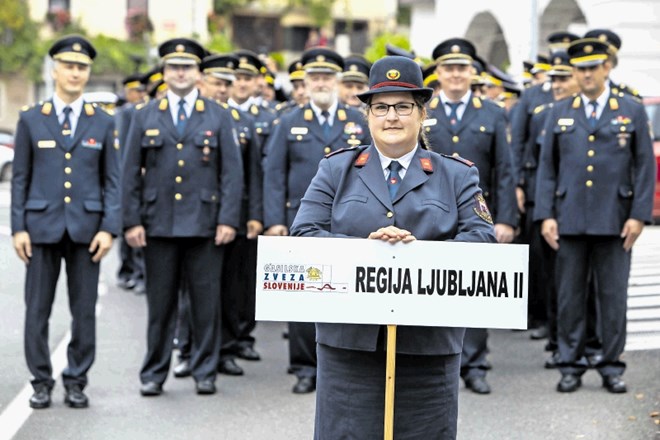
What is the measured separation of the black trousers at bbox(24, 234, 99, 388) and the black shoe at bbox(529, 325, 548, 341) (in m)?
4.50

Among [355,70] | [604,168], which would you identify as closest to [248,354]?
[355,70]

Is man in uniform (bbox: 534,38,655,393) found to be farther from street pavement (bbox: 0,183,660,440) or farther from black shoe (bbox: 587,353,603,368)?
street pavement (bbox: 0,183,660,440)

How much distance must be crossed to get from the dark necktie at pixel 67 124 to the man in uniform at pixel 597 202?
3.30 meters

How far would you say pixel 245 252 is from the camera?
38.5 ft

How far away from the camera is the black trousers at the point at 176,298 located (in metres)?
9.64

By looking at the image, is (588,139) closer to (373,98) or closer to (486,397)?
(486,397)

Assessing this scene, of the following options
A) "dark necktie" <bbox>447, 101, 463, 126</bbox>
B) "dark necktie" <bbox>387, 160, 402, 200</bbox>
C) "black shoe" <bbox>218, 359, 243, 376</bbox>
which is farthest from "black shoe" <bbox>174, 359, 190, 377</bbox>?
"dark necktie" <bbox>387, 160, 402, 200</bbox>

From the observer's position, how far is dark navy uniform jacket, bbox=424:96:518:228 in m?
9.97

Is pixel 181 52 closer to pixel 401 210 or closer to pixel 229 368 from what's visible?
pixel 229 368

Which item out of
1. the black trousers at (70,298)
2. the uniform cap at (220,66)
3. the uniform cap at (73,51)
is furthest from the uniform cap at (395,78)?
the uniform cap at (220,66)

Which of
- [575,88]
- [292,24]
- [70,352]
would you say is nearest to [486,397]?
[70,352]

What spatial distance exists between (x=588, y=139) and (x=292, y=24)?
56.7m

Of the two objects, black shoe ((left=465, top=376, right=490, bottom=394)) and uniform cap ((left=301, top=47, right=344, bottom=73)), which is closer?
black shoe ((left=465, top=376, right=490, bottom=394))

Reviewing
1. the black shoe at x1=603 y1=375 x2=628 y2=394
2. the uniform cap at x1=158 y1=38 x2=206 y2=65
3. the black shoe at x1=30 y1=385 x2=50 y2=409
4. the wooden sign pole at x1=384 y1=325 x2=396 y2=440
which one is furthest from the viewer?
the uniform cap at x1=158 y1=38 x2=206 y2=65
